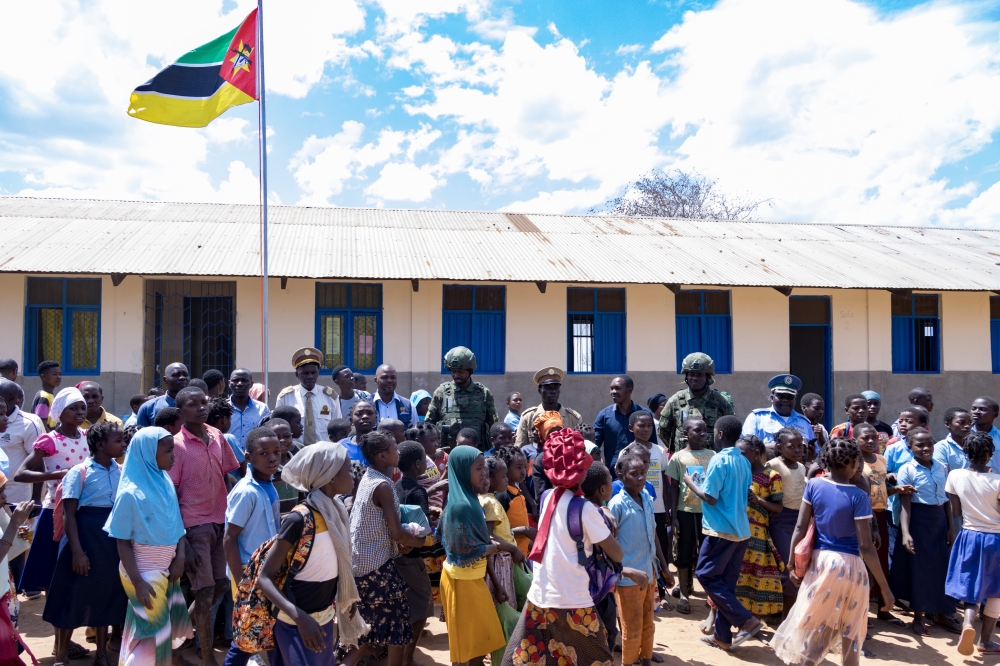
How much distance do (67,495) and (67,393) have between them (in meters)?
1.46

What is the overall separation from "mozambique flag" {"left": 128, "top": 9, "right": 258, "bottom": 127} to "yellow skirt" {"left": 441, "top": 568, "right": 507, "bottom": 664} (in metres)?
6.61

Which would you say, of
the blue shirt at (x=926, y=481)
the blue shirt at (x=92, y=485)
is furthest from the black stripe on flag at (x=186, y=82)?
the blue shirt at (x=926, y=481)

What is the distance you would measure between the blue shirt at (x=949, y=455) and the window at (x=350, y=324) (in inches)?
304

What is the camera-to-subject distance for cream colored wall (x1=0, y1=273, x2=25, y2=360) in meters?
10.1

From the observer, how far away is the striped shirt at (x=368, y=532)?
3600mm

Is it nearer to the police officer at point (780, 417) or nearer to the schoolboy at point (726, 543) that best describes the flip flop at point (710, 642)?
the schoolboy at point (726, 543)

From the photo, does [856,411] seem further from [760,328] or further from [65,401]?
[65,401]

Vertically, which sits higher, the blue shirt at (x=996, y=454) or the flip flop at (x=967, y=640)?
the blue shirt at (x=996, y=454)

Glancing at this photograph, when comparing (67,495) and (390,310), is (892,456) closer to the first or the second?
(67,495)

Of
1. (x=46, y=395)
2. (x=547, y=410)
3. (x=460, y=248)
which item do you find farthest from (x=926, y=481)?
(x=460, y=248)

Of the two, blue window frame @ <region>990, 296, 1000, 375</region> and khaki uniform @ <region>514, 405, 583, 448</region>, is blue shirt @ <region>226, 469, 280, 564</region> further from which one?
blue window frame @ <region>990, 296, 1000, 375</region>

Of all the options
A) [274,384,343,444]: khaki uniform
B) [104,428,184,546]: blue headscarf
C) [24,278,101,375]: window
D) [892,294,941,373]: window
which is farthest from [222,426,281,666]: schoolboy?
[892,294,941,373]: window

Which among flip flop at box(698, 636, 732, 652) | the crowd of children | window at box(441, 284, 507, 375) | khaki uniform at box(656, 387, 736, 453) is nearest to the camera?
the crowd of children

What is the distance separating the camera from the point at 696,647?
4.62 metres
